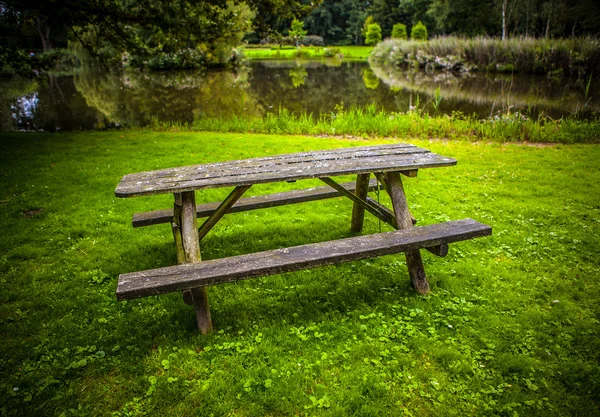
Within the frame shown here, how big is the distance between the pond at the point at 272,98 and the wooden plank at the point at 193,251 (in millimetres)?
9577

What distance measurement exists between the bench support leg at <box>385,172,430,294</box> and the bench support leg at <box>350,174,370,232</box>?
1.57 ft

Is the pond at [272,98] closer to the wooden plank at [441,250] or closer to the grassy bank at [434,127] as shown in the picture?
the grassy bank at [434,127]

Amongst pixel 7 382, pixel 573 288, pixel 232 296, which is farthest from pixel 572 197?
pixel 7 382

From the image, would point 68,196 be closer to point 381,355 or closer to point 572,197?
point 381,355

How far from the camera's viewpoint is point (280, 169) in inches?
136

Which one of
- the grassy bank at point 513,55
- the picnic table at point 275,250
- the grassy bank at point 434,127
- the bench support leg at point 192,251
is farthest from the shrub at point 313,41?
the bench support leg at point 192,251

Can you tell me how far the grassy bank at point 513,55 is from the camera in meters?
20.8

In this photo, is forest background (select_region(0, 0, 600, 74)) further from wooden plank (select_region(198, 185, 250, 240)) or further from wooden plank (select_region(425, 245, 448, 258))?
wooden plank (select_region(425, 245, 448, 258))

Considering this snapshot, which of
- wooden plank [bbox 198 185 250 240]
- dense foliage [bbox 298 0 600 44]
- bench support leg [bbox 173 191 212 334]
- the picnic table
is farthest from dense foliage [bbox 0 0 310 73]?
dense foliage [bbox 298 0 600 44]

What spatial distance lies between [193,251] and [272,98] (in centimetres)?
1690

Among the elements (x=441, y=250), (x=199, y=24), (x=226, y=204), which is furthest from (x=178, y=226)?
(x=199, y=24)

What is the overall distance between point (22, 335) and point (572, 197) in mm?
7103

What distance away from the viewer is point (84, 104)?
17.8 m

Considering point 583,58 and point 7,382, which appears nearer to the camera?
point 7,382
